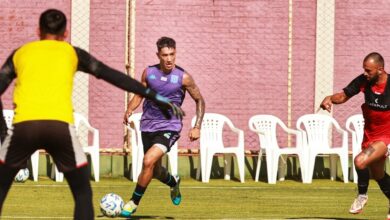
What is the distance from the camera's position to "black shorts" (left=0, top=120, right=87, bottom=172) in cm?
931

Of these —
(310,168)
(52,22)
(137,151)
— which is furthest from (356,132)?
(52,22)

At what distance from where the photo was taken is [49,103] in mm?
9336

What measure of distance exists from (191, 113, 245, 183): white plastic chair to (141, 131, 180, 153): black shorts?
270 inches

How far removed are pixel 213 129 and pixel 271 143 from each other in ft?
3.67

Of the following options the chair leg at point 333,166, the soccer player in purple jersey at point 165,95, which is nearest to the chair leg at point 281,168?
the chair leg at point 333,166

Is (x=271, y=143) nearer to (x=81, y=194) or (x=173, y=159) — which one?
(x=173, y=159)

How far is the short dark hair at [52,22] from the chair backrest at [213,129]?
521 inches

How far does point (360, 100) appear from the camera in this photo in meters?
24.5

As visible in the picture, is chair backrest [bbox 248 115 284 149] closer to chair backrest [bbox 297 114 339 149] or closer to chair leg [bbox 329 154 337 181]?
chair backrest [bbox 297 114 339 149]

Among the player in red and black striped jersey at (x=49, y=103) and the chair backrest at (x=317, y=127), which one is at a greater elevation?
the player in red and black striped jersey at (x=49, y=103)

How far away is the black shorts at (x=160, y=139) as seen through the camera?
15.1m

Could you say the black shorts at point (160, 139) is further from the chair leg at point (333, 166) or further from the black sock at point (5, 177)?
the chair leg at point (333, 166)

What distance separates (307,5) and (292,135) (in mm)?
2555

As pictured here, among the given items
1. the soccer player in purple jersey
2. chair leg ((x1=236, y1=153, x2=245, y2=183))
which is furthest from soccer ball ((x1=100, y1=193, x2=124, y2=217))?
chair leg ((x1=236, y1=153, x2=245, y2=183))
